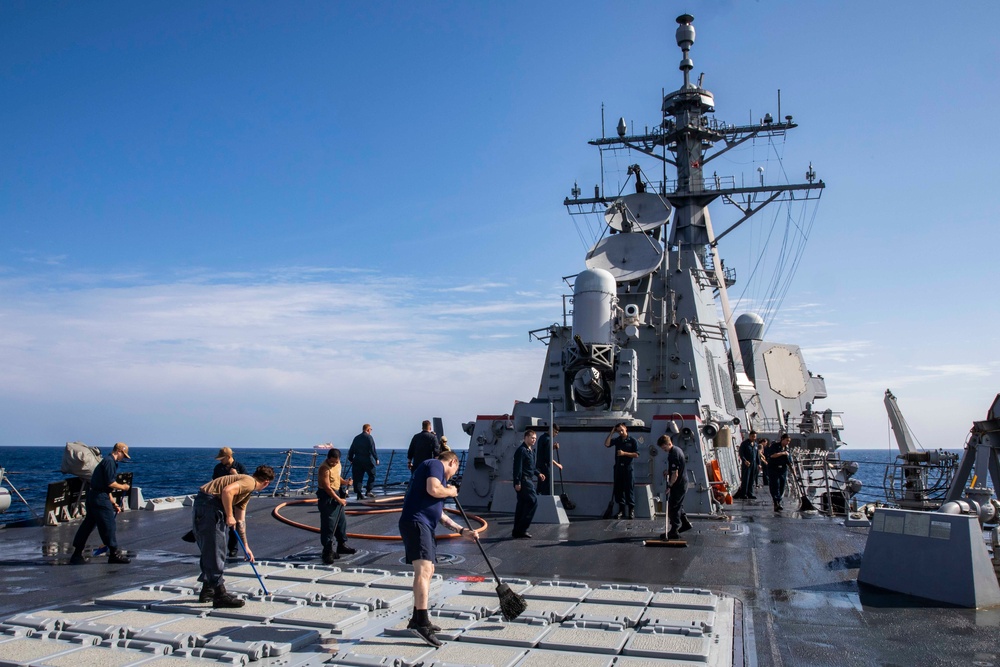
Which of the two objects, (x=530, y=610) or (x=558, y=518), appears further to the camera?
(x=558, y=518)

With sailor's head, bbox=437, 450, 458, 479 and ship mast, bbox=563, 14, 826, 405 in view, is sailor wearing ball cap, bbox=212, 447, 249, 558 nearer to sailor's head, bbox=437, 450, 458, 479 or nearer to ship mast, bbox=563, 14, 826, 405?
sailor's head, bbox=437, 450, 458, 479

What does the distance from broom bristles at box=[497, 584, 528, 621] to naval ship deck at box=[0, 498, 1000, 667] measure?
13 centimetres

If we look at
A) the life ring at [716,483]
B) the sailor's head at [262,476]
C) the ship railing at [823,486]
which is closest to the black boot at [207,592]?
the sailor's head at [262,476]

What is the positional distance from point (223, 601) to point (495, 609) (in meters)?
2.12

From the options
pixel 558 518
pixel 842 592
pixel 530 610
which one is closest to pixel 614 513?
pixel 558 518

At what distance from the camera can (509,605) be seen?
5.50 meters

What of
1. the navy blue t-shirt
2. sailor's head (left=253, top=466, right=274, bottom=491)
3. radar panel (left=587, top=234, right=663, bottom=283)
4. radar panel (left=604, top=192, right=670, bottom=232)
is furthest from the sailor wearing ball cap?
radar panel (left=604, top=192, right=670, bottom=232)

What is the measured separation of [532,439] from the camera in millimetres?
10516

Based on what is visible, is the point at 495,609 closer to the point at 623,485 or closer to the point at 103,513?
the point at 103,513

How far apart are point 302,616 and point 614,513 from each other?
7851mm

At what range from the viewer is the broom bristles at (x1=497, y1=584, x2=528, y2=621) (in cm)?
549

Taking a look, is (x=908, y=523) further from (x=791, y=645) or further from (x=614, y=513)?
(x=614, y=513)

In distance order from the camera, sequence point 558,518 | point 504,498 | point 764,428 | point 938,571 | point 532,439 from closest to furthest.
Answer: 1. point 938,571
2. point 532,439
3. point 558,518
4. point 504,498
5. point 764,428

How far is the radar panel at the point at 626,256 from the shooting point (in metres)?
17.8
